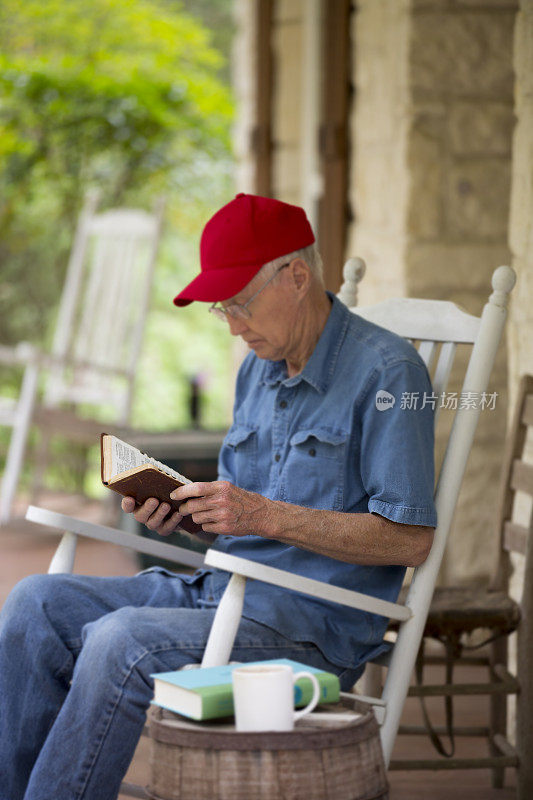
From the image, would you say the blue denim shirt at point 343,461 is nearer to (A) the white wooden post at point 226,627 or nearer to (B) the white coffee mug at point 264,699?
(A) the white wooden post at point 226,627

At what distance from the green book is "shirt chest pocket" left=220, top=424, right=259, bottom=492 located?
26.2 inches

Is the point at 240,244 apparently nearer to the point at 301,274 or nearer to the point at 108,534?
the point at 301,274

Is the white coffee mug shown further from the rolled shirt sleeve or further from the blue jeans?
the rolled shirt sleeve

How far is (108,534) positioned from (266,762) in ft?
2.77

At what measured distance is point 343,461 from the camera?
1978mm

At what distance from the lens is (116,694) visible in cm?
172

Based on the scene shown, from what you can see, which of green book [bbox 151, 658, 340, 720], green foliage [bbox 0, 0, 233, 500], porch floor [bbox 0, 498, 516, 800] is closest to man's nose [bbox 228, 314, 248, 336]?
green book [bbox 151, 658, 340, 720]

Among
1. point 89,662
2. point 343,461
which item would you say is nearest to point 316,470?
point 343,461

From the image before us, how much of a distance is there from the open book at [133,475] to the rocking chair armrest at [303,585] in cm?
13

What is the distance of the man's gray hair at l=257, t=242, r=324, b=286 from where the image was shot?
200 cm

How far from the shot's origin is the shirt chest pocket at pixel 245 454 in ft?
7.11

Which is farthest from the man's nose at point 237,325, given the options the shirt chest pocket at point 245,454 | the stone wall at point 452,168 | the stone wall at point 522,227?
the stone wall at point 452,168

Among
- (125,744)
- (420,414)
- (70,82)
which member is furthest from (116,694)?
(70,82)

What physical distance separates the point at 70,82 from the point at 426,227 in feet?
15.9
